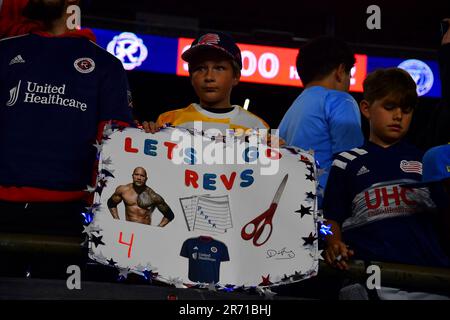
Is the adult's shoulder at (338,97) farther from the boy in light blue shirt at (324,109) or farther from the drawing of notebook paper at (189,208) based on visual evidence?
the drawing of notebook paper at (189,208)

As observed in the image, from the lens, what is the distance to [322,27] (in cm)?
1287

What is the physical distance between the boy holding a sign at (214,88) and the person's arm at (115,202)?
740 millimetres

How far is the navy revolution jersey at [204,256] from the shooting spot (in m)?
2.56

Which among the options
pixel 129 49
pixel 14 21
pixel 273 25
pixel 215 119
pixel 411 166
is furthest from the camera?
pixel 273 25

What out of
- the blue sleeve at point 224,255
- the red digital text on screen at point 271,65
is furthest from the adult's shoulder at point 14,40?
the red digital text on screen at point 271,65

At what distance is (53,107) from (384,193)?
1293 millimetres

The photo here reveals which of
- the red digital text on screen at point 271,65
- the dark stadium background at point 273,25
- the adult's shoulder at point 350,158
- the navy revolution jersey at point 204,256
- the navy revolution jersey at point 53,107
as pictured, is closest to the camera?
the navy revolution jersey at point 204,256

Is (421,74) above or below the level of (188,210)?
above

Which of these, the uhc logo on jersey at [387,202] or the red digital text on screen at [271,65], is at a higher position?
the red digital text on screen at [271,65]

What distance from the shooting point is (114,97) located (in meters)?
2.97

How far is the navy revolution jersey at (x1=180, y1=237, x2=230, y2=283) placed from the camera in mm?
2557

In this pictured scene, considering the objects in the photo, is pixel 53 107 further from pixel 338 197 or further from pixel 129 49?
pixel 129 49

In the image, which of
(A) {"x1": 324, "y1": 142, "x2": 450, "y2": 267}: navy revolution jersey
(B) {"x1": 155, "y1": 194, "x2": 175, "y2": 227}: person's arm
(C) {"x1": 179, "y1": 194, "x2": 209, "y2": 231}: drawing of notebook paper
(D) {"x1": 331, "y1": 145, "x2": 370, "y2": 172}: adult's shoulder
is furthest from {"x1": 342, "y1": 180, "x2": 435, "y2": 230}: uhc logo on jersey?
(B) {"x1": 155, "y1": 194, "x2": 175, "y2": 227}: person's arm

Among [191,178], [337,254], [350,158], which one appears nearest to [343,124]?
[350,158]
